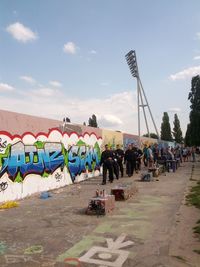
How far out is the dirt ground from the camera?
5.40m

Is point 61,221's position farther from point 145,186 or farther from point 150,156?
point 150,156

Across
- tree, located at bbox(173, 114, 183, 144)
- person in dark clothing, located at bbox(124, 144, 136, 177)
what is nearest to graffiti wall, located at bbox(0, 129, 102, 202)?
person in dark clothing, located at bbox(124, 144, 136, 177)

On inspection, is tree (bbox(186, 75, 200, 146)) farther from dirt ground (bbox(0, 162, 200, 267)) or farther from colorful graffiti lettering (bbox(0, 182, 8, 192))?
colorful graffiti lettering (bbox(0, 182, 8, 192))

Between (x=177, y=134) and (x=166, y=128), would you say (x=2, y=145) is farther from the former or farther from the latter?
(x=177, y=134)

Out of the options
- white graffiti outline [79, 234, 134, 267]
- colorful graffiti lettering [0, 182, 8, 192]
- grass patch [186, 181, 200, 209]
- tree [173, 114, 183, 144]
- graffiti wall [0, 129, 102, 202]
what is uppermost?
tree [173, 114, 183, 144]

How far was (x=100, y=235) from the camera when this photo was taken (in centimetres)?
673

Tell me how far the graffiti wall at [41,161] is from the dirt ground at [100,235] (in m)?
0.99

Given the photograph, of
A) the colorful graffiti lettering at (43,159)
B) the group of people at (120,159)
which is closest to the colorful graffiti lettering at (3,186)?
the colorful graffiti lettering at (43,159)

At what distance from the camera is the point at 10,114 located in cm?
1112

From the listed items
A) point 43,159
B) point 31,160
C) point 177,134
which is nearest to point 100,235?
point 31,160

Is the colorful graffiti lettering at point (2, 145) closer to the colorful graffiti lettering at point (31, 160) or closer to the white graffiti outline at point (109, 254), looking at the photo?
the colorful graffiti lettering at point (31, 160)

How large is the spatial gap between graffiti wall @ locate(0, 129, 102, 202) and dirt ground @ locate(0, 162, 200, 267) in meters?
0.99

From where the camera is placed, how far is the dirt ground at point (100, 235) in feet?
17.7

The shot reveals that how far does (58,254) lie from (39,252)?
341mm
